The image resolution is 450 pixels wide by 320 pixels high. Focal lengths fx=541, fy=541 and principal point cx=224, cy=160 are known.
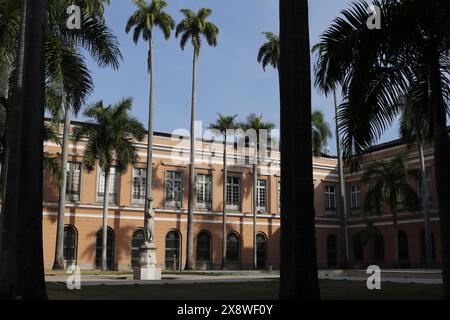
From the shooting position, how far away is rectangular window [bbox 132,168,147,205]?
4069 cm

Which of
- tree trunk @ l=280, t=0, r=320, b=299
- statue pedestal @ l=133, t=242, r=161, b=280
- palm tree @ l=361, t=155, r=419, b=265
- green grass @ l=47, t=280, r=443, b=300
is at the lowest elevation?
green grass @ l=47, t=280, r=443, b=300

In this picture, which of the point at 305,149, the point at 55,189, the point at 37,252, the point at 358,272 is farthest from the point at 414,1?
the point at 55,189

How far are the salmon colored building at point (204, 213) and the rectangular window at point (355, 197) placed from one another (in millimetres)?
91

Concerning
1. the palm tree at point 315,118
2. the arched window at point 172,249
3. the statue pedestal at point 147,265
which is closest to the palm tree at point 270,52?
the palm tree at point 315,118

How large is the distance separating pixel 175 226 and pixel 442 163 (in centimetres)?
3362

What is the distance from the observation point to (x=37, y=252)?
927 cm

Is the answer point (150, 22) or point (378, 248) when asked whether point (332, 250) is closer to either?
point (378, 248)

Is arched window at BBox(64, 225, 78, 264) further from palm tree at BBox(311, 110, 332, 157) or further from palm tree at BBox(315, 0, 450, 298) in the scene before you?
palm tree at BBox(315, 0, 450, 298)

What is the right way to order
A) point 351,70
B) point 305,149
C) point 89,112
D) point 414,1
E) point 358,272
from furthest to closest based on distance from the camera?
1. point 89,112
2. point 358,272
3. point 351,70
4. point 414,1
5. point 305,149

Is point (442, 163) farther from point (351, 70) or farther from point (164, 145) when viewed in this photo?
point (164, 145)

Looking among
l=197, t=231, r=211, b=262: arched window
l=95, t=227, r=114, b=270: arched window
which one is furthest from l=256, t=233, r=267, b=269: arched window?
l=95, t=227, r=114, b=270: arched window

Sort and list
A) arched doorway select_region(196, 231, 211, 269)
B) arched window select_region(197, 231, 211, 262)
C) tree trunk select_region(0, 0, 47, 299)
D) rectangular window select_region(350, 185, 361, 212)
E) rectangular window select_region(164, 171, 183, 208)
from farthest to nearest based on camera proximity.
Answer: rectangular window select_region(350, 185, 361, 212)
arched window select_region(197, 231, 211, 262)
arched doorway select_region(196, 231, 211, 269)
rectangular window select_region(164, 171, 183, 208)
tree trunk select_region(0, 0, 47, 299)

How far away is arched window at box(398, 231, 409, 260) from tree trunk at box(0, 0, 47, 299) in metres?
36.9

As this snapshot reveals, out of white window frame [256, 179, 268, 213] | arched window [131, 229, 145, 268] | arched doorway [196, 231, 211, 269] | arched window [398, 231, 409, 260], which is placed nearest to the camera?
arched window [131, 229, 145, 268]
